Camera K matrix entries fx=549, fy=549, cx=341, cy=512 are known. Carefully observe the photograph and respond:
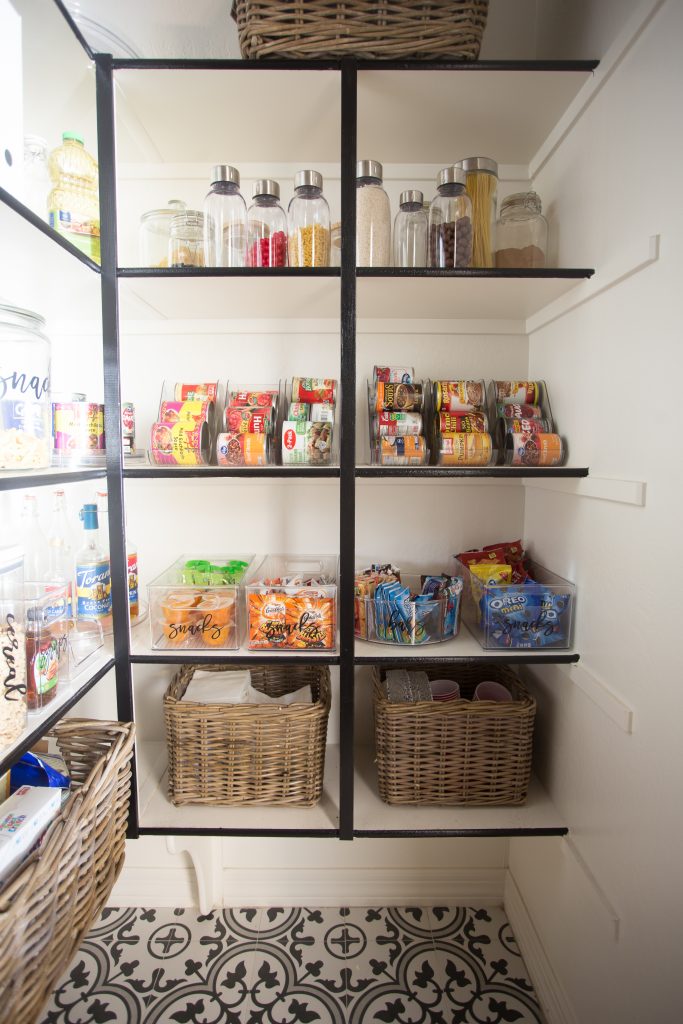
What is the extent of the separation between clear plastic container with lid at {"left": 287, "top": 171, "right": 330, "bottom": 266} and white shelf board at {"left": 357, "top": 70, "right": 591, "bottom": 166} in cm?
26

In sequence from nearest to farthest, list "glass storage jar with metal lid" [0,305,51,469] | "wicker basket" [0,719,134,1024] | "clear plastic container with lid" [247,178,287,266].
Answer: "wicker basket" [0,719,134,1024]
"glass storage jar with metal lid" [0,305,51,469]
"clear plastic container with lid" [247,178,287,266]

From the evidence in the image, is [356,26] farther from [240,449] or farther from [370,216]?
[240,449]

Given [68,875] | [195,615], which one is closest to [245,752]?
[195,615]

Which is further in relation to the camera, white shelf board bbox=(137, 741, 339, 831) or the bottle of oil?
white shelf board bbox=(137, 741, 339, 831)

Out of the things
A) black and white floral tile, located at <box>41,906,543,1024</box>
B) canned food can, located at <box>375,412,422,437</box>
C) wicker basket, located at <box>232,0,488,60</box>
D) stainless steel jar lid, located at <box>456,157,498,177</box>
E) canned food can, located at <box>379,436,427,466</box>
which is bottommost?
black and white floral tile, located at <box>41,906,543,1024</box>

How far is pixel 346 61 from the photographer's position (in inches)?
47.7

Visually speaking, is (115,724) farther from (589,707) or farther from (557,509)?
(557,509)

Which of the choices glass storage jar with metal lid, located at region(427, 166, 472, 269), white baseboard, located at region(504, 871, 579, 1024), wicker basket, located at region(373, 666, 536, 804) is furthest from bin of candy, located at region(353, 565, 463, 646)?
white baseboard, located at region(504, 871, 579, 1024)

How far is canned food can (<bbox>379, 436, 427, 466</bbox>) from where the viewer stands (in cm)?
138

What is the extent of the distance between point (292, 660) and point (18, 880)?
66 centimetres

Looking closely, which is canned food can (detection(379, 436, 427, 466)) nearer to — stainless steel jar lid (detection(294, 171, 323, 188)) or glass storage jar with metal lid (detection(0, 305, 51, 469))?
stainless steel jar lid (detection(294, 171, 323, 188))

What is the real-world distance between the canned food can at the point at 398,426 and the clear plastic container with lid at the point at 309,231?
407 mm

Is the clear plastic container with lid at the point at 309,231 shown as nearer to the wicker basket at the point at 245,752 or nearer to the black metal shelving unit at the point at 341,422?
the black metal shelving unit at the point at 341,422

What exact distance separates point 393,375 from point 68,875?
1.34 meters
